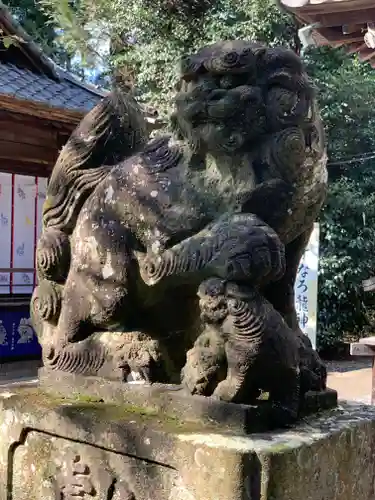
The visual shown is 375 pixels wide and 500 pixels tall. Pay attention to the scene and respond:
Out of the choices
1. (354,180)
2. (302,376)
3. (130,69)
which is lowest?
(302,376)

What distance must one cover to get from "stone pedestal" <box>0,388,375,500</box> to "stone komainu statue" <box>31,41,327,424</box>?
0.12m

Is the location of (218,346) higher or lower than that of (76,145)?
lower

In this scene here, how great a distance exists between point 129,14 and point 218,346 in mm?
10149

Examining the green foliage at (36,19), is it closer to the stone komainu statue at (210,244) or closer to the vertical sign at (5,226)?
the vertical sign at (5,226)

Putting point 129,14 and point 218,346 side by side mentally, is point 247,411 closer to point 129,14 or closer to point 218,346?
point 218,346

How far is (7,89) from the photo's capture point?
6.50 m

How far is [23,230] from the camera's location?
24.3ft

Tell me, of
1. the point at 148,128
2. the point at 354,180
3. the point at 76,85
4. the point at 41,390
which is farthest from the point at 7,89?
the point at 354,180

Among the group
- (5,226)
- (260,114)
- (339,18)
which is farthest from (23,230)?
(260,114)

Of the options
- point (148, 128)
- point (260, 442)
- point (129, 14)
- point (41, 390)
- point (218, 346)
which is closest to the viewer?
point (260, 442)

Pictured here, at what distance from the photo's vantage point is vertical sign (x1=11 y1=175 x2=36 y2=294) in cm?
731

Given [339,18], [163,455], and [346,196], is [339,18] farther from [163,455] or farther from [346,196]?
[346,196]

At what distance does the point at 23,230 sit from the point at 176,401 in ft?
19.9

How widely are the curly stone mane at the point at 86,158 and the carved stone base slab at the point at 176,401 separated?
0.50 metres
